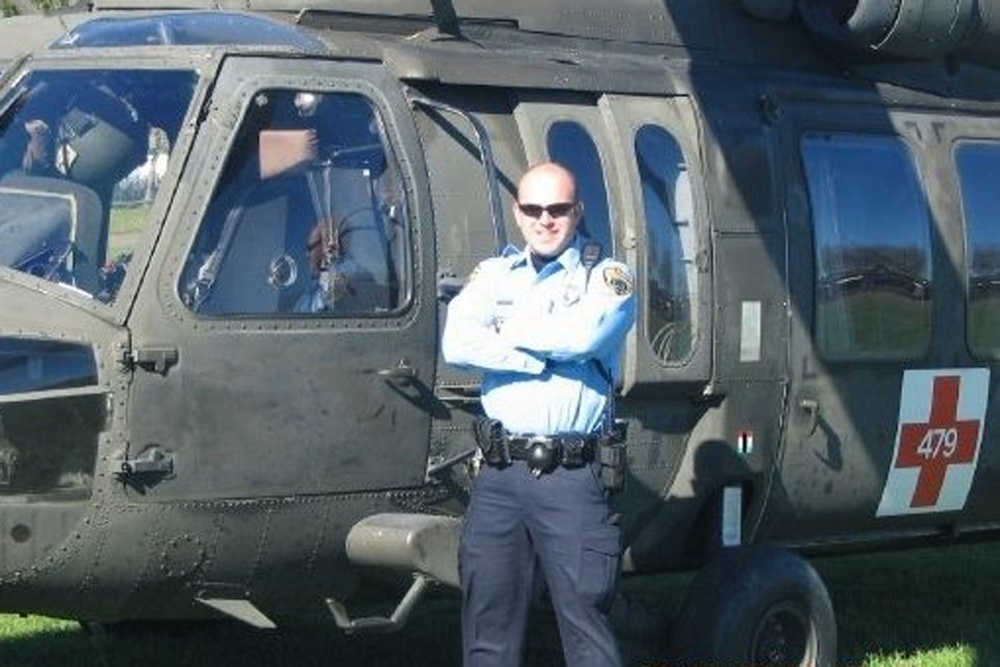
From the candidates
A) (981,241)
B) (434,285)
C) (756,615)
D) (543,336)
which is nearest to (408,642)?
(756,615)

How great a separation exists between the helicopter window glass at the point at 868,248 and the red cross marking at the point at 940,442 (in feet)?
0.73

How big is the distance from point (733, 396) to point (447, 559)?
147 cm

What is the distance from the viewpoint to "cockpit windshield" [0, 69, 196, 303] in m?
6.94

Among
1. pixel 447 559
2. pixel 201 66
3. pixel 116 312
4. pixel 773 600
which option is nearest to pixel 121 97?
pixel 201 66

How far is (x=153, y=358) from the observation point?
6.69 metres

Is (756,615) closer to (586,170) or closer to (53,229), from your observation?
(586,170)

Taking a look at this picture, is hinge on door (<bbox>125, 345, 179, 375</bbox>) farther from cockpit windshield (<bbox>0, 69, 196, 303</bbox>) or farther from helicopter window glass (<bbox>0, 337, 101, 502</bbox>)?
cockpit windshield (<bbox>0, 69, 196, 303</bbox>)

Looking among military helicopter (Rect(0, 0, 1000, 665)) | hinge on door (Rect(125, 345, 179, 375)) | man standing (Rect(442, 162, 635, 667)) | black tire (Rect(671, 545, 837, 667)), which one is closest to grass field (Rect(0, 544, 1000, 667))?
military helicopter (Rect(0, 0, 1000, 665))

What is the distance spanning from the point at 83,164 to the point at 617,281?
179 cm

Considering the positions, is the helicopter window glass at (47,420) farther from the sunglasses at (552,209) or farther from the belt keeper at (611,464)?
the belt keeper at (611,464)

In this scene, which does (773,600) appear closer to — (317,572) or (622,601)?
(622,601)

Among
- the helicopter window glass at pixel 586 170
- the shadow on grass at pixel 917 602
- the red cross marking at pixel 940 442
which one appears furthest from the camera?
the shadow on grass at pixel 917 602

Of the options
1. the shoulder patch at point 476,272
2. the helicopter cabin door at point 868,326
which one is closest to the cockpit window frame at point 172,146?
the shoulder patch at point 476,272

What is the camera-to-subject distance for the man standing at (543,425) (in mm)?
6492
